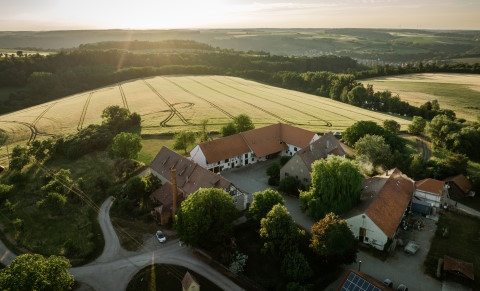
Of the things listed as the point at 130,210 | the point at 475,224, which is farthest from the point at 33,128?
the point at 475,224

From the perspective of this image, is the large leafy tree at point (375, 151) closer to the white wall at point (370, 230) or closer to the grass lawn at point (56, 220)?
the white wall at point (370, 230)

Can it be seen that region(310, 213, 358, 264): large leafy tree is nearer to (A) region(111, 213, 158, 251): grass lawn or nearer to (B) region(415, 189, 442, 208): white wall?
(B) region(415, 189, 442, 208): white wall

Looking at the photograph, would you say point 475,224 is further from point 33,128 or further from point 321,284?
point 33,128

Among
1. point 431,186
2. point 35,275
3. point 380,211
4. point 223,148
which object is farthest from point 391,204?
point 35,275

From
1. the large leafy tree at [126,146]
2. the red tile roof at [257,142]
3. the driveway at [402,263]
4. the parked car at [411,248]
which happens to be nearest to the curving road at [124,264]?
the driveway at [402,263]

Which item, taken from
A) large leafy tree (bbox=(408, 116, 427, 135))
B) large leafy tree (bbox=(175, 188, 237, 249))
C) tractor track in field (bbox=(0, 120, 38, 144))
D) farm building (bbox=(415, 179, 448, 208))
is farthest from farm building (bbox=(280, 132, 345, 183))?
tractor track in field (bbox=(0, 120, 38, 144))
